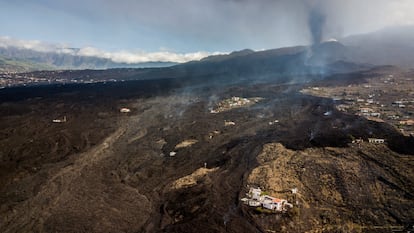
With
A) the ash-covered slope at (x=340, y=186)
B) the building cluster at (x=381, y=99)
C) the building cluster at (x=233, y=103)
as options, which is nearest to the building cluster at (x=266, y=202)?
the ash-covered slope at (x=340, y=186)

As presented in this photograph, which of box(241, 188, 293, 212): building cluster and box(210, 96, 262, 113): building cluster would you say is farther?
box(210, 96, 262, 113): building cluster

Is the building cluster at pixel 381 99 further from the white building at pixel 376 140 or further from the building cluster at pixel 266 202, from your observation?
the building cluster at pixel 266 202

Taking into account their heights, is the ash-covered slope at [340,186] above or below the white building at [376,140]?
below

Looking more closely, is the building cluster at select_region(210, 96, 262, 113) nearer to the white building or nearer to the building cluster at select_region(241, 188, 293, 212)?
the white building

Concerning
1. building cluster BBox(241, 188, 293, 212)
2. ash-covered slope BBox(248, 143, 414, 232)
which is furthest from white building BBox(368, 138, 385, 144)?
building cluster BBox(241, 188, 293, 212)

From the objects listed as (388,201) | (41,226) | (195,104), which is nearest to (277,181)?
(388,201)

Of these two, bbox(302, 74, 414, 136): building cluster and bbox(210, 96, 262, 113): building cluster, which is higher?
bbox(302, 74, 414, 136): building cluster

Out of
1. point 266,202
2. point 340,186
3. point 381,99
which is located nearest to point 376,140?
point 340,186

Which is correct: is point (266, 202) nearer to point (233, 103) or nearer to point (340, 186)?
point (340, 186)

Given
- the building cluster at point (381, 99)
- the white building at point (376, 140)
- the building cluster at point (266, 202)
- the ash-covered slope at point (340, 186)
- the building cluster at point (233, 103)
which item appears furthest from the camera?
the building cluster at point (233, 103)
